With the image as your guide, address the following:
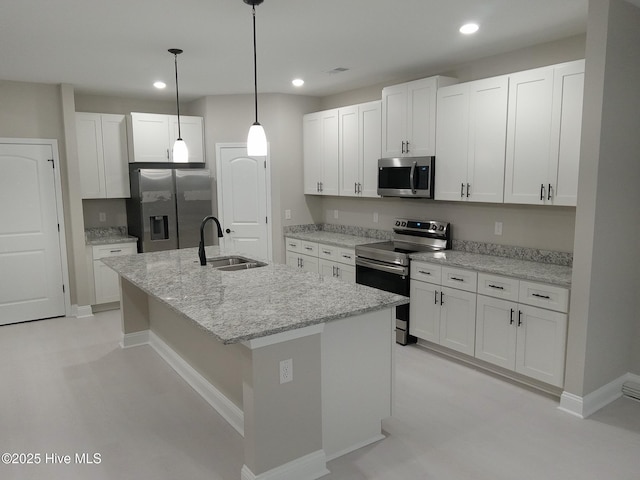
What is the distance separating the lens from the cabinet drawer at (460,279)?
378cm

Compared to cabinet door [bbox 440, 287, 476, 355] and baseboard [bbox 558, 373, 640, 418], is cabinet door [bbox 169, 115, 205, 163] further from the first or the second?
baseboard [bbox 558, 373, 640, 418]

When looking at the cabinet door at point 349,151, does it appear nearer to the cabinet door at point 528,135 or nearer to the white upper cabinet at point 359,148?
the white upper cabinet at point 359,148

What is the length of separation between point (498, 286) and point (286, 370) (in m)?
1.98

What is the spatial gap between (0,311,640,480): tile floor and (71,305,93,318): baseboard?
1413mm

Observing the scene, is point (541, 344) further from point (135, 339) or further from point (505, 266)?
point (135, 339)

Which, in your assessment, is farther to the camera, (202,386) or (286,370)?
(202,386)

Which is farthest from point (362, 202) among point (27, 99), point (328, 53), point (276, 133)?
point (27, 99)

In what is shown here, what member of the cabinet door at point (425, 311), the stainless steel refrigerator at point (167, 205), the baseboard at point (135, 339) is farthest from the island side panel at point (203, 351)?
the cabinet door at point (425, 311)

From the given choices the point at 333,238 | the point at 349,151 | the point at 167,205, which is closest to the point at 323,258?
the point at 333,238

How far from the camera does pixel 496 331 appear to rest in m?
3.64

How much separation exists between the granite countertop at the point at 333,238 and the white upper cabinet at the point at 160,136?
5.47ft

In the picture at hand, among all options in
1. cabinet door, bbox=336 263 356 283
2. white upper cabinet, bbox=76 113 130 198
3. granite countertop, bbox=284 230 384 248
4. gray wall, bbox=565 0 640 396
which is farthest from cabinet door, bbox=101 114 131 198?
gray wall, bbox=565 0 640 396

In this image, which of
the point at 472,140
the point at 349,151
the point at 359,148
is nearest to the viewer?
the point at 472,140

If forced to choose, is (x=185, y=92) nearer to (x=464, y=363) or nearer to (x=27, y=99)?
(x=27, y=99)
